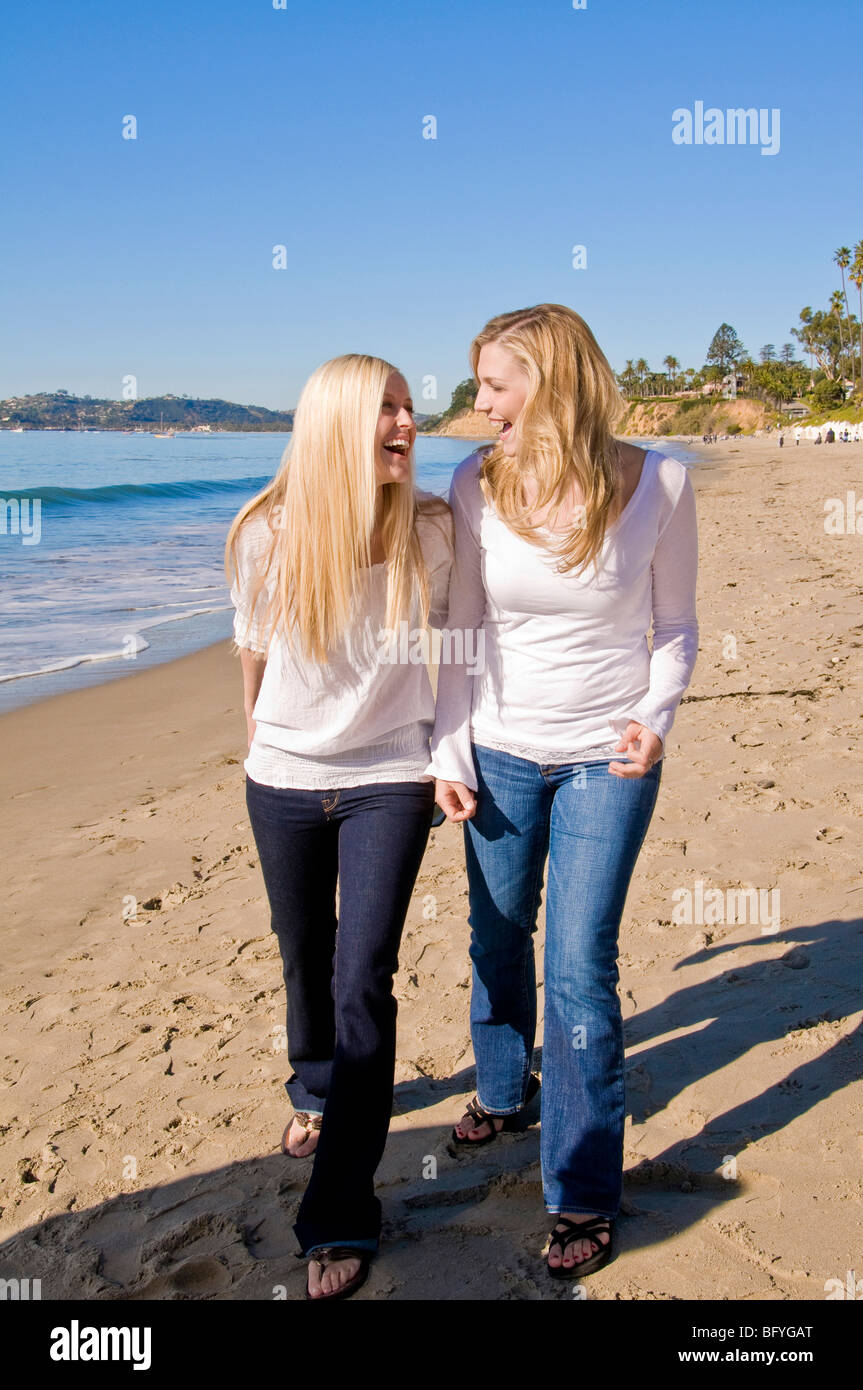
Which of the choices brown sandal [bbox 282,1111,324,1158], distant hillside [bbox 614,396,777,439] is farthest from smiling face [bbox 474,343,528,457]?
distant hillside [bbox 614,396,777,439]

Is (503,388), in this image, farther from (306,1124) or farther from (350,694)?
(306,1124)

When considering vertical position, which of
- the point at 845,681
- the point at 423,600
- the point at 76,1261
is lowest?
the point at 76,1261

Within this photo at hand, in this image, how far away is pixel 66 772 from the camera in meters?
6.98

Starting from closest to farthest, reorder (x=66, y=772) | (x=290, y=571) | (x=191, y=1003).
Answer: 1. (x=290, y=571)
2. (x=191, y=1003)
3. (x=66, y=772)

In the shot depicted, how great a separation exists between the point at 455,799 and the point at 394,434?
90cm

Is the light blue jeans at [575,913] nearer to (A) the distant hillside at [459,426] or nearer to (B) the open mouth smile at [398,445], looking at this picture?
(B) the open mouth smile at [398,445]

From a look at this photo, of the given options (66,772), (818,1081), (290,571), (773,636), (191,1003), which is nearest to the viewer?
(290,571)

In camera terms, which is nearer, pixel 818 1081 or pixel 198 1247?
pixel 198 1247

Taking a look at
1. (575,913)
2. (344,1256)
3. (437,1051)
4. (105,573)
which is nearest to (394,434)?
(575,913)

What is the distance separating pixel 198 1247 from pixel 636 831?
154 centimetres

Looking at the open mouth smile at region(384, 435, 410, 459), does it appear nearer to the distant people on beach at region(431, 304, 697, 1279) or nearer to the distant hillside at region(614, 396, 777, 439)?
the distant people on beach at region(431, 304, 697, 1279)

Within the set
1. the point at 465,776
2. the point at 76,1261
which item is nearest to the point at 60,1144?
the point at 76,1261

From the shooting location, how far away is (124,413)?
72.8m

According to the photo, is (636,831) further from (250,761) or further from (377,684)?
(250,761)
